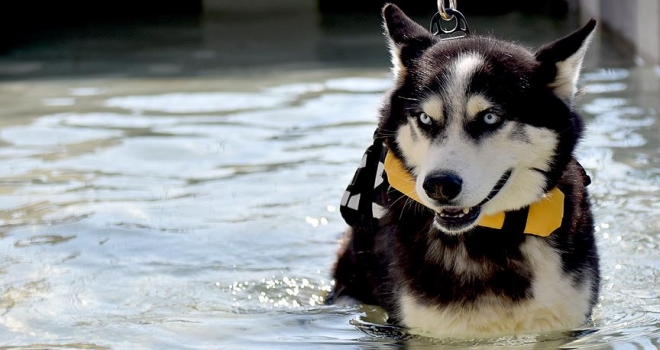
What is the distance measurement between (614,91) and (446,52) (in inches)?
204

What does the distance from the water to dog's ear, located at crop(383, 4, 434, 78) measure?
97 cm

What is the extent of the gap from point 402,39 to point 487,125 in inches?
21.4

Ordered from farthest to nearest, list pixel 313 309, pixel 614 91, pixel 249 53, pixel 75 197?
1. pixel 249 53
2. pixel 614 91
3. pixel 75 197
4. pixel 313 309

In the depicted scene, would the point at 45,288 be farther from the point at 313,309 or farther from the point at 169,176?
the point at 169,176

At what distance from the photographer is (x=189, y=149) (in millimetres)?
7117

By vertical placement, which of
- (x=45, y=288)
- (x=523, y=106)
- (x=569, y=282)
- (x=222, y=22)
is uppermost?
(x=523, y=106)

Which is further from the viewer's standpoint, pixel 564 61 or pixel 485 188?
pixel 564 61

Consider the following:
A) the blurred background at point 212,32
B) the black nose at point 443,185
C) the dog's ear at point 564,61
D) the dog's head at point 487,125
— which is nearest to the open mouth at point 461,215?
the dog's head at point 487,125

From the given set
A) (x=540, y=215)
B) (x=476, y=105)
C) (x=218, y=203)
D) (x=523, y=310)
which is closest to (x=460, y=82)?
(x=476, y=105)

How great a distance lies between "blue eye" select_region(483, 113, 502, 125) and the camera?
345 centimetres

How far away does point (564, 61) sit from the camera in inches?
139

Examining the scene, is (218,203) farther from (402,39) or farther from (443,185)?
(443,185)

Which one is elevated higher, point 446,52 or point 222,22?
point 446,52

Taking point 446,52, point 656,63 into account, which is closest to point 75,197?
point 446,52
